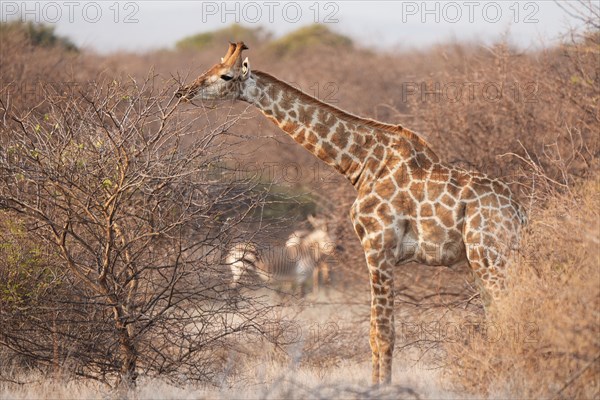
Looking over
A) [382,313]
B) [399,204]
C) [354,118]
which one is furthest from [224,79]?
[382,313]

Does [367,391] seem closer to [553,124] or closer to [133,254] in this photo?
[133,254]

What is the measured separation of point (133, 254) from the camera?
8562 millimetres

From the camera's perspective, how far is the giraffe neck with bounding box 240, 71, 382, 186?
9359mm

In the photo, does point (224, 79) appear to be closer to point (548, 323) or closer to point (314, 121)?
point (314, 121)

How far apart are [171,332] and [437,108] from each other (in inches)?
197

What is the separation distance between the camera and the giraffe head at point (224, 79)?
9.15m

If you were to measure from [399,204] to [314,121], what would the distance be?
1028mm

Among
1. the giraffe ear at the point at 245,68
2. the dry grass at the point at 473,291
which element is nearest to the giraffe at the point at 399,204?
the giraffe ear at the point at 245,68

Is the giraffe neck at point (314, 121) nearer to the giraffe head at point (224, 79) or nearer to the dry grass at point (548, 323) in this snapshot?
the giraffe head at point (224, 79)

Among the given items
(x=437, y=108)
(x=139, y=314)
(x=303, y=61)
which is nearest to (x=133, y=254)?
(x=139, y=314)

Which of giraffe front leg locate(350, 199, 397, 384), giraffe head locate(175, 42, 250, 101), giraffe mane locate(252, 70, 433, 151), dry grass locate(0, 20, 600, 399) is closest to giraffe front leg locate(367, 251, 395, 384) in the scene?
giraffe front leg locate(350, 199, 397, 384)

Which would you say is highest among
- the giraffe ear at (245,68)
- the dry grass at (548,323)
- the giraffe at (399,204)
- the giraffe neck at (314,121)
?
the giraffe ear at (245,68)

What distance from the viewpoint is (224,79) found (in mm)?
9180

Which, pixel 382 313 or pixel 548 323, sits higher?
pixel 382 313
